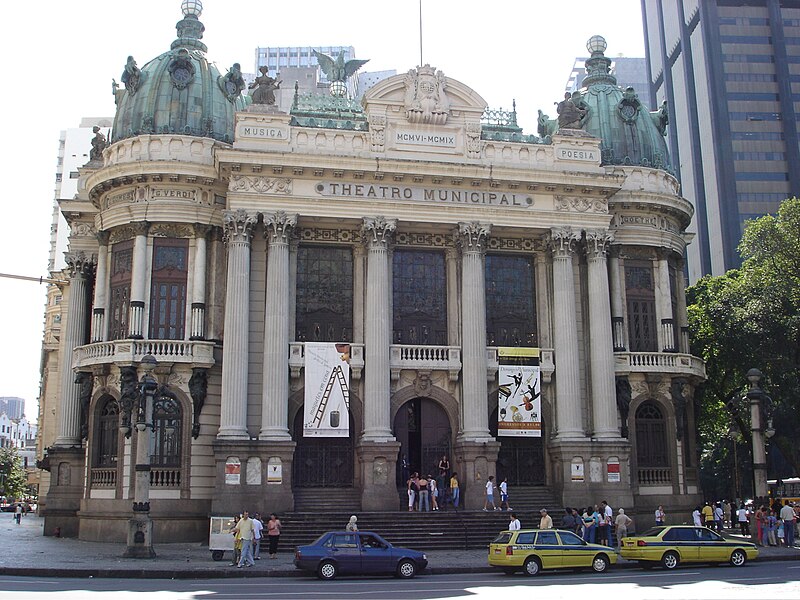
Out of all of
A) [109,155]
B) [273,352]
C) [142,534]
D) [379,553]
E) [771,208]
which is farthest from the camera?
[771,208]

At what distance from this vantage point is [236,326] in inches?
1545

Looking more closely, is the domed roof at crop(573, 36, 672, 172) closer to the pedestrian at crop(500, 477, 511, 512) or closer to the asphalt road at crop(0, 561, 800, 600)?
the pedestrian at crop(500, 477, 511, 512)

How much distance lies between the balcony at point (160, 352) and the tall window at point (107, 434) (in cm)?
227

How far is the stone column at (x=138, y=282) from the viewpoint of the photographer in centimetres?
4041

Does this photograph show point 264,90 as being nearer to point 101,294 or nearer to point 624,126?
point 101,294

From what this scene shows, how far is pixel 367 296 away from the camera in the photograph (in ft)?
134

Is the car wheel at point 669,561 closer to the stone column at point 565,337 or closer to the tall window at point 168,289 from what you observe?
the stone column at point 565,337

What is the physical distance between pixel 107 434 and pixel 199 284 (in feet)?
26.6

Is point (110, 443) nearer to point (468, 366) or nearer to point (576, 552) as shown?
point (468, 366)

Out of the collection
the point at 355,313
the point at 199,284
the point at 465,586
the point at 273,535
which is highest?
the point at 199,284

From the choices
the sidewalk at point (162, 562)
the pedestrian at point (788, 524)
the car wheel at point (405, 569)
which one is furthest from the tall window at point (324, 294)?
the pedestrian at point (788, 524)

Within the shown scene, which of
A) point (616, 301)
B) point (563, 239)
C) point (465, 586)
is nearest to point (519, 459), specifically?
point (616, 301)

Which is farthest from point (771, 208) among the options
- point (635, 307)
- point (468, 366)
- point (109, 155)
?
point (109, 155)

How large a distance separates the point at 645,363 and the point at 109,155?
28.1 meters
